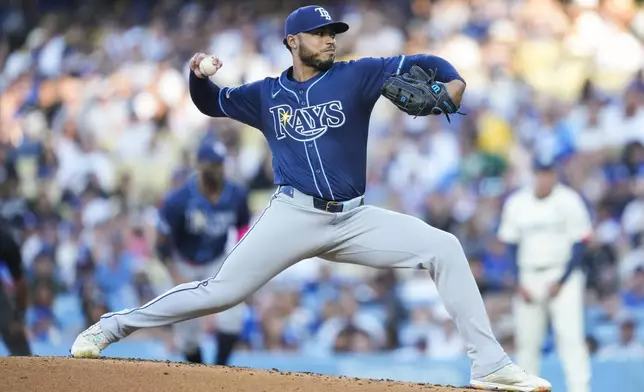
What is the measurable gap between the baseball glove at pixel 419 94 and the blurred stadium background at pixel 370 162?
15.2 feet

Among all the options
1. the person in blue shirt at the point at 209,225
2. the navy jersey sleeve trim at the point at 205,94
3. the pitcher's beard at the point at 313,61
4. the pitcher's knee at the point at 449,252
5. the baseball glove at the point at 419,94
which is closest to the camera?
the baseball glove at the point at 419,94

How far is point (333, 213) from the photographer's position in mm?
5488

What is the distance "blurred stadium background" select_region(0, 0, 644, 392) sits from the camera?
10.6 metres

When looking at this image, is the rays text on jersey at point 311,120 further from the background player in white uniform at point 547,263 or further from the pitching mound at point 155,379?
the background player in white uniform at point 547,263

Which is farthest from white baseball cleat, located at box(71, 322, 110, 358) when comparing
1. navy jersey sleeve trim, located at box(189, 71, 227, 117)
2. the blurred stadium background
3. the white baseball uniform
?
the white baseball uniform

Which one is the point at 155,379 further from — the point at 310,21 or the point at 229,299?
the point at 310,21

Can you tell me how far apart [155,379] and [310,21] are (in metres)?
1.97

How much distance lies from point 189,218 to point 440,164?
13.5 feet

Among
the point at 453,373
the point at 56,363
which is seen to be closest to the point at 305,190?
the point at 56,363

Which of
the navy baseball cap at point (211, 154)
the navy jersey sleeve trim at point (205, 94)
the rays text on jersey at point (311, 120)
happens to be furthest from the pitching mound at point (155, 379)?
the navy baseball cap at point (211, 154)

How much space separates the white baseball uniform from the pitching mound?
4181mm

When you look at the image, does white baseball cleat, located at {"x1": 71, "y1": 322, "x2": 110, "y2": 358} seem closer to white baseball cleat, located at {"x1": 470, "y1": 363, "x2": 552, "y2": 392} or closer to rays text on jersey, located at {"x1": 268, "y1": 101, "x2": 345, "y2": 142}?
rays text on jersey, located at {"x1": 268, "y1": 101, "x2": 345, "y2": 142}

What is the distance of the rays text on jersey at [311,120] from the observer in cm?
550

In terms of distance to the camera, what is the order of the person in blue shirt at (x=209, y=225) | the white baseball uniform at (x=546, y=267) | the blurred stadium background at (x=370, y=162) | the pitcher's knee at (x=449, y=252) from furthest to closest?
the blurred stadium background at (x=370, y=162) → the white baseball uniform at (x=546, y=267) → the person in blue shirt at (x=209, y=225) → the pitcher's knee at (x=449, y=252)
